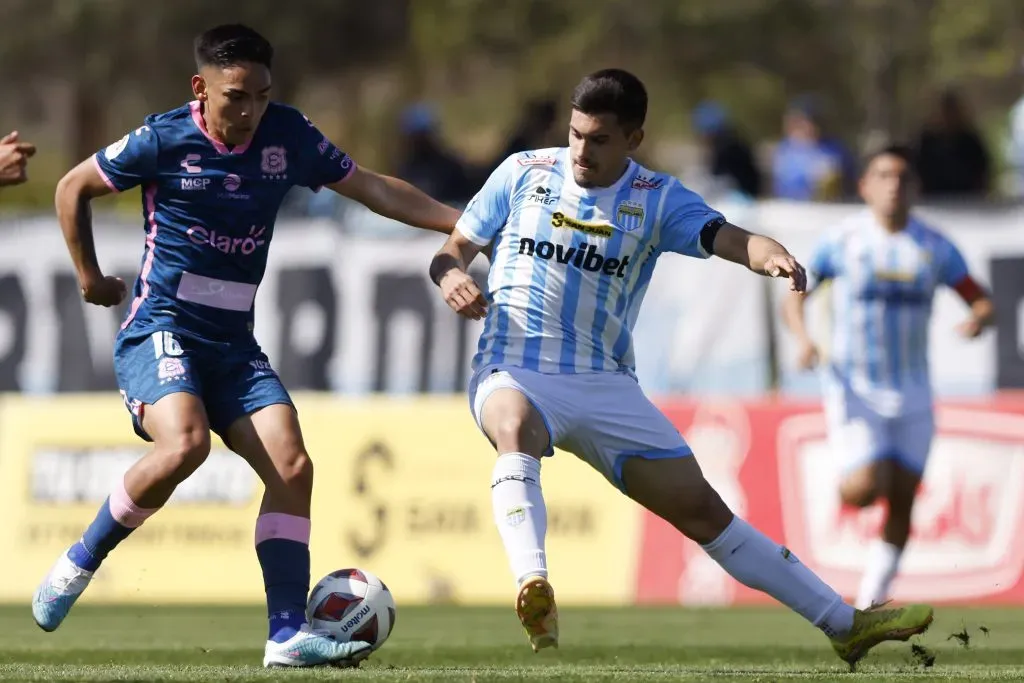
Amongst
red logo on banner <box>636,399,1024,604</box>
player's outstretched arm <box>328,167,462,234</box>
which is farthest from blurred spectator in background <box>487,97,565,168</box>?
player's outstretched arm <box>328,167,462,234</box>

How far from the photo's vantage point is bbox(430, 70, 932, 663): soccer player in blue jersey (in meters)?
7.29

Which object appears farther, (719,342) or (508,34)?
(508,34)

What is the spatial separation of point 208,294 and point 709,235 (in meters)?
2.04

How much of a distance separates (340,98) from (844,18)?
7.54 metres

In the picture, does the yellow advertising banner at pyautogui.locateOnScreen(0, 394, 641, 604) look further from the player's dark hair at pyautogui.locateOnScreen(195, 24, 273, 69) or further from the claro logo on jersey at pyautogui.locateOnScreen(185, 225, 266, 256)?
the player's dark hair at pyautogui.locateOnScreen(195, 24, 273, 69)

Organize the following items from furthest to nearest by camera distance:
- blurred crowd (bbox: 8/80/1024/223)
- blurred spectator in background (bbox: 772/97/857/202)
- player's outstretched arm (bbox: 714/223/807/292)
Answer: blurred spectator in background (bbox: 772/97/857/202) < blurred crowd (bbox: 8/80/1024/223) < player's outstretched arm (bbox: 714/223/807/292)

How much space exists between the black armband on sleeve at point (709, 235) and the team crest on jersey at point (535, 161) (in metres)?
0.66

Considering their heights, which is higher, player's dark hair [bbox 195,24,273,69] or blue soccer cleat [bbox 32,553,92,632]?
player's dark hair [bbox 195,24,273,69]

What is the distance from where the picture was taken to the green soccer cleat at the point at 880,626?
7.44m

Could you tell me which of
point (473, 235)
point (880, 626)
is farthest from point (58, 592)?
point (880, 626)

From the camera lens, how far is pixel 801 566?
752cm

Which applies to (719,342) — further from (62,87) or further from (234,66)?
(62,87)

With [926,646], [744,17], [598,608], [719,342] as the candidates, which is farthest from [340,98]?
[926,646]

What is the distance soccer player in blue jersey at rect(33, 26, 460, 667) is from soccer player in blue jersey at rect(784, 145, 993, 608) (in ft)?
14.4
